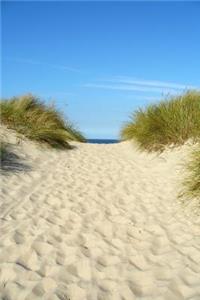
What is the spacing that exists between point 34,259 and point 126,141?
11.5 metres

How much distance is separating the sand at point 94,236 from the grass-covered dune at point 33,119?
203cm

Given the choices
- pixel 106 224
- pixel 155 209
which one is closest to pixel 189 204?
pixel 155 209

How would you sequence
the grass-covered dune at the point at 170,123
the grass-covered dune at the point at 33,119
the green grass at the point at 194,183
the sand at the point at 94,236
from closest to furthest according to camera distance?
1. the sand at the point at 94,236
2. the green grass at the point at 194,183
3. the grass-covered dune at the point at 170,123
4. the grass-covered dune at the point at 33,119

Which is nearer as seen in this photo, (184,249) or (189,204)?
(184,249)

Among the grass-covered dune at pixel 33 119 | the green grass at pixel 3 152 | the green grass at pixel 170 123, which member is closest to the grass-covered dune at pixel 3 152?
the green grass at pixel 3 152

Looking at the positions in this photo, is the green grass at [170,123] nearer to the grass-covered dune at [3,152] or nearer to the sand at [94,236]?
the sand at [94,236]

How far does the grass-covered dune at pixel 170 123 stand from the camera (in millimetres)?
10961

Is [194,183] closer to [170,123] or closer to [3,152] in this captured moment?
[3,152]

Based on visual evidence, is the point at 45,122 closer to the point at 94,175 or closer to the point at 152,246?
the point at 94,175

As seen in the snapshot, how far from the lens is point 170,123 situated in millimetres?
11523

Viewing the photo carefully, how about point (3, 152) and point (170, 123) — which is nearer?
point (3, 152)

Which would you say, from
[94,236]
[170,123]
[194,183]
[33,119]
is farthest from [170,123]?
[94,236]

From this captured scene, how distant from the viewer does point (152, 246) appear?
5.13m

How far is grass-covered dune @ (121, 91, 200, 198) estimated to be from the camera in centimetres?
1096
